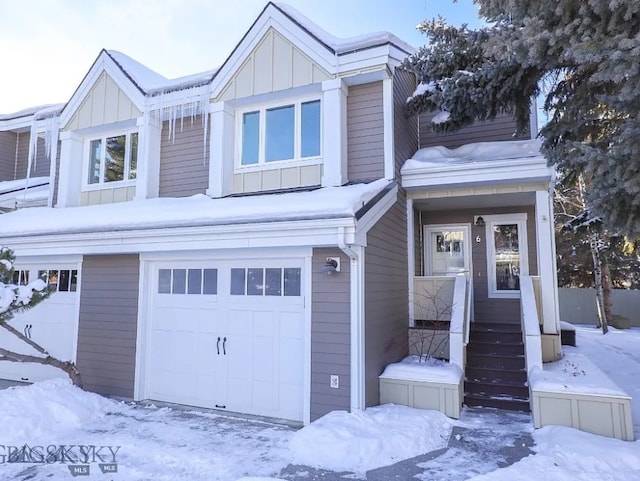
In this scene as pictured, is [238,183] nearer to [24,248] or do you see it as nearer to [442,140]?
[24,248]

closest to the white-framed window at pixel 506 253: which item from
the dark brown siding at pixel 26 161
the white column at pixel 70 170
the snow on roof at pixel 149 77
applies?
the snow on roof at pixel 149 77

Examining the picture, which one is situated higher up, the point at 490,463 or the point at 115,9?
the point at 115,9

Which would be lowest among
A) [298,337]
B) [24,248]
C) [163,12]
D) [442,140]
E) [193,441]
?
[193,441]

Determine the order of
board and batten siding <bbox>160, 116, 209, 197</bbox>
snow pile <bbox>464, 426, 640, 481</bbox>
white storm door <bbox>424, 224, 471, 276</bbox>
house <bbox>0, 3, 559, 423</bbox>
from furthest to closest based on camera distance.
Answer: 1. white storm door <bbox>424, 224, 471, 276</bbox>
2. board and batten siding <bbox>160, 116, 209, 197</bbox>
3. house <bbox>0, 3, 559, 423</bbox>
4. snow pile <bbox>464, 426, 640, 481</bbox>

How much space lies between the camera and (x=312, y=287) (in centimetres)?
570

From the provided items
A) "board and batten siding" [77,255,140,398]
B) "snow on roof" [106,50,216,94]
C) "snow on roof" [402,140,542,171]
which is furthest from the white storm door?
"board and batten siding" [77,255,140,398]

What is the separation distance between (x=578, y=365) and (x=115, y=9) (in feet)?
35.6

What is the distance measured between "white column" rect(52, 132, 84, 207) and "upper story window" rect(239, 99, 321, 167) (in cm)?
389

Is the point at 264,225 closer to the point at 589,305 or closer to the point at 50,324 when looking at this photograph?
the point at 50,324

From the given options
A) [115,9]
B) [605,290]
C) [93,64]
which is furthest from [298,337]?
[605,290]

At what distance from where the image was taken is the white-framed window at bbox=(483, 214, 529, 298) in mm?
8641

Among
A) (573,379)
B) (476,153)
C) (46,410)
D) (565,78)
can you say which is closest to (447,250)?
(476,153)

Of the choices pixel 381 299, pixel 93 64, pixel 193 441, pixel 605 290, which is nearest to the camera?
pixel 193 441

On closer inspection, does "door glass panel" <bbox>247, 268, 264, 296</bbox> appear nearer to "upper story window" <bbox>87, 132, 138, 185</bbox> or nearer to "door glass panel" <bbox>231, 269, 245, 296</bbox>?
"door glass panel" <bbox>231, 269, 245, 296</bbox>
